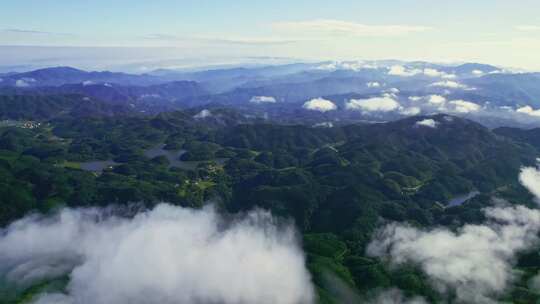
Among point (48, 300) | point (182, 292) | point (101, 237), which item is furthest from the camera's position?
point (101, 237)

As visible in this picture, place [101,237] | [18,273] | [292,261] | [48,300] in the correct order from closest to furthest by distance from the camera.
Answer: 1. [48,300]
2. [18,273]
3. [292,261]
4. [101,237]

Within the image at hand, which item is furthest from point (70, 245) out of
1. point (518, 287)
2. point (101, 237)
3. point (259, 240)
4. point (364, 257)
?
point (518, 287)

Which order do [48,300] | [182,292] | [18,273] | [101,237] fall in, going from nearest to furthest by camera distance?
[48,300] → [182,292] → [18,273] → [101,237]

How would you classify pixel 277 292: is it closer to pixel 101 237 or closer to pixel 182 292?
pixel 182 292

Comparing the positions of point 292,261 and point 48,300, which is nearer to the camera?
point 48,300

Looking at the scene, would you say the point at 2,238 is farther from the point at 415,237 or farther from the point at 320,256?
the point at 415,237

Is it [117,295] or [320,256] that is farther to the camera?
[320,256]

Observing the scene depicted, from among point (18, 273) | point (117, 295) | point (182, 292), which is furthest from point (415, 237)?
point (18, 273)

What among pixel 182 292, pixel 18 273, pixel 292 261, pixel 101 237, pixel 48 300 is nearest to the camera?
pixel 48 300
